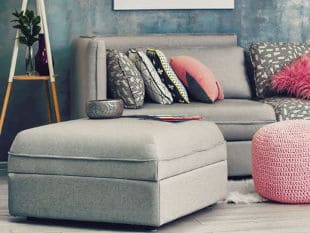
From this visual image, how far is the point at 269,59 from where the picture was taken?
5.59 metres

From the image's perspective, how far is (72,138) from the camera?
3754 millimetres

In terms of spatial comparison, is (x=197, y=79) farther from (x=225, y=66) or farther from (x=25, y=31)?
(x=25, y=31)

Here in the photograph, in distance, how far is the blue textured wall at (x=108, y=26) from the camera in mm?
5582

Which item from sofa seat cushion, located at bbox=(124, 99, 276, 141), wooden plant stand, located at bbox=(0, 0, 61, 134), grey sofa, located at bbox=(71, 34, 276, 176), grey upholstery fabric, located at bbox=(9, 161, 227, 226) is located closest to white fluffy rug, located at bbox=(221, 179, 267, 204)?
grey sofa, located at bbox=(71, 34, 276, 176)

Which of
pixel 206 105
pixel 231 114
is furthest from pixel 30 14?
pixel 231 114

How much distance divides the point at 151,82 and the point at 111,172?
146 cm

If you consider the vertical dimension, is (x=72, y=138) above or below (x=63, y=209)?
above

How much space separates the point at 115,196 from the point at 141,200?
124 millimetres

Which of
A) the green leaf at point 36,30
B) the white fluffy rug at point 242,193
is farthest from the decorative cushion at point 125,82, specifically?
the white fluffy rug at point 242,193

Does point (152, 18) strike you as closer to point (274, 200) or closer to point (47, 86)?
point (47, 86)

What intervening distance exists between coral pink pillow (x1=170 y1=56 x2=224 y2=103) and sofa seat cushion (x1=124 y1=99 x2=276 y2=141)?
0.62 ft

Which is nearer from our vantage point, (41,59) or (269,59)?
(41,59)

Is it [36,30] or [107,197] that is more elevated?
[36,30]

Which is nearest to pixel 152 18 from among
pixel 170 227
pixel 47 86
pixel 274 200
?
pixel 47 86
